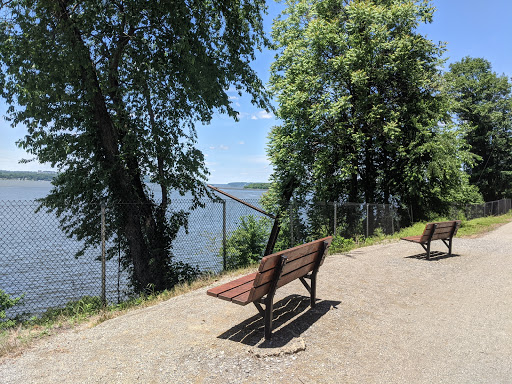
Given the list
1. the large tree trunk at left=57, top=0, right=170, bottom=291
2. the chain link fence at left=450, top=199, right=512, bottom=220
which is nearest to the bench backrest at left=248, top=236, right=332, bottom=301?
the large tree trunk at left=57, top=0, right=170, bottom=291

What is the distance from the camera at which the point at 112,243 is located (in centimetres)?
902

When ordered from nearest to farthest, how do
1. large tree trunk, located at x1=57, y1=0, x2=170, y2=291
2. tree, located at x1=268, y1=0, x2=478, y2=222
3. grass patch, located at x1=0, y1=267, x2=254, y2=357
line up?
grass patch, located at x1=0, y1=267, x2=254, y2=357, large tree trunk, located at x1=57, y1=0, x2=170, y2=291, tree, located at x1=268, y1=0, x2=478, y2=222

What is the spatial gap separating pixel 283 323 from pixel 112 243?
5.66 m

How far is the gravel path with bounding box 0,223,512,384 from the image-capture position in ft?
11.6

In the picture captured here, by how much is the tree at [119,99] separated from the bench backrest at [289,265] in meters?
4.47

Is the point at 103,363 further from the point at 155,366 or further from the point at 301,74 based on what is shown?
the point at 301,74

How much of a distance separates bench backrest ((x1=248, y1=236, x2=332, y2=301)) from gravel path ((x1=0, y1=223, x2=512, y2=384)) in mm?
576

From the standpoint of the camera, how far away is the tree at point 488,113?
40.2 metres

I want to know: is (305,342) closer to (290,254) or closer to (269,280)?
(269,280)

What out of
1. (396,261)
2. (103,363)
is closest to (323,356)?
(103,363)

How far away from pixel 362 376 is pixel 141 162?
7307mm

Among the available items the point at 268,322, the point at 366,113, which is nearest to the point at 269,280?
the point at 268,322

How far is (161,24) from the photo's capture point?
8.99 m

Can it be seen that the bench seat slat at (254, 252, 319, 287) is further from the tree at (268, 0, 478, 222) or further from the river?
the tree at (268, 0, 478, 222)
